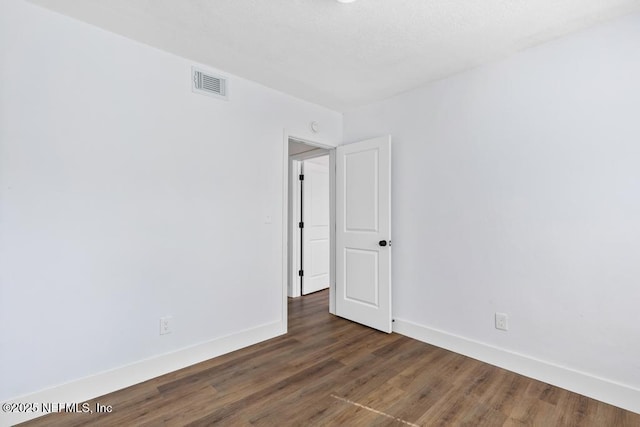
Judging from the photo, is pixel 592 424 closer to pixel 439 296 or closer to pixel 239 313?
pixel 439 296

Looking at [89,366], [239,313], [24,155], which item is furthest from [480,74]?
[89,366]

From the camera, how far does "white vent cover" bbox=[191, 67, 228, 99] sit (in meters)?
2.59

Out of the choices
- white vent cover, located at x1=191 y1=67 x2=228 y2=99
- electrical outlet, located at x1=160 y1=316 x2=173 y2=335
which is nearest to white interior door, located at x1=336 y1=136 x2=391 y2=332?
white vent cover, located at x1=191 y1=67 x2=228 y2=99

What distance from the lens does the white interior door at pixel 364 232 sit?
3.20 m

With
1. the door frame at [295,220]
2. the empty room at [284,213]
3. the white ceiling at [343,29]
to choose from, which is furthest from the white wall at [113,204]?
the door frame at [295,220]

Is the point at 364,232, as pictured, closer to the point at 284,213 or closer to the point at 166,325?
the point at 284,213

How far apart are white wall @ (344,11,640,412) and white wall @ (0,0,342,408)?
172 centimetres

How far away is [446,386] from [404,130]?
2.40 metres

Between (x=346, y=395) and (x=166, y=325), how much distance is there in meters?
1.49

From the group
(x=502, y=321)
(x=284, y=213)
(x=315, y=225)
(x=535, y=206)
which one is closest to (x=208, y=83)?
(x=284, y=213)

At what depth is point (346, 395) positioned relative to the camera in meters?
2.09

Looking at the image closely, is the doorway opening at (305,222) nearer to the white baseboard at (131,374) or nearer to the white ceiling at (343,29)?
the white baseboard at (131,374)

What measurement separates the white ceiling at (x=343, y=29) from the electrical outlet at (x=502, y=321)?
215cm

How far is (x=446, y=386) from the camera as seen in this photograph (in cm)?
221
